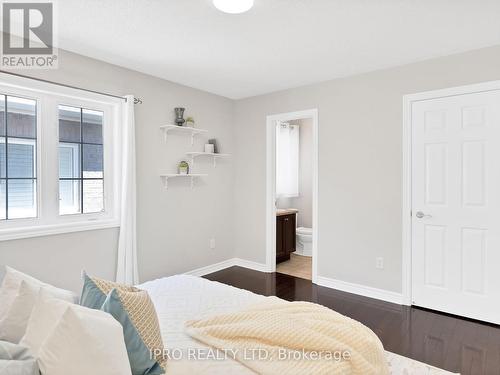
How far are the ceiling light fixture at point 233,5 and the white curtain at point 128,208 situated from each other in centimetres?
162

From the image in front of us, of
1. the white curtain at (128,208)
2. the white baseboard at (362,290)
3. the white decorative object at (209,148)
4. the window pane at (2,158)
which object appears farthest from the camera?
the white decorative object at (209,148)

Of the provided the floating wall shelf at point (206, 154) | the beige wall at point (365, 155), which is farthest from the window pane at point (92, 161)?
the beige wall at point (365, 155)

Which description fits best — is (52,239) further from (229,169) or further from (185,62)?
(229,169)

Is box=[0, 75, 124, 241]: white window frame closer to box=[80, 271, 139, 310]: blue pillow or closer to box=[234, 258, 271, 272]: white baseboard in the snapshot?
box=[80, 271, 139, 310]: blue pillow

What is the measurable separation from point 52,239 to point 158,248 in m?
1.18

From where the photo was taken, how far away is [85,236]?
3.11 meters

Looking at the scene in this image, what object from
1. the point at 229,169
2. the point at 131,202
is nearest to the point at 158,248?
the point at 131,202

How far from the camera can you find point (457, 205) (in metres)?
3.04

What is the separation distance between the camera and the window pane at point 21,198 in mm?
2717

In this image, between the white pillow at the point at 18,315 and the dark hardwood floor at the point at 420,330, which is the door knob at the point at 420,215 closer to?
the dark hardwood floor at the point at 420,330

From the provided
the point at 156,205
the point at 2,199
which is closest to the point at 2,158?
the point at 2,199

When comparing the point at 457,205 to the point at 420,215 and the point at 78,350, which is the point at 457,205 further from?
the point at 78,350

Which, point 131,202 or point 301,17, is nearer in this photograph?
point 301,17

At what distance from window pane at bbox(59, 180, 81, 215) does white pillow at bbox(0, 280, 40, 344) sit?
1863 mm
